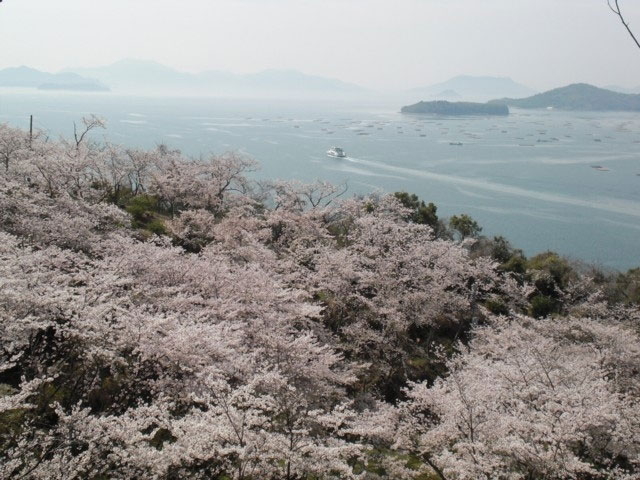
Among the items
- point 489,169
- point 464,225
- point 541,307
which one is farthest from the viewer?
point 489,169

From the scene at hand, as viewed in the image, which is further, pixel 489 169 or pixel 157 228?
pixel 489 169

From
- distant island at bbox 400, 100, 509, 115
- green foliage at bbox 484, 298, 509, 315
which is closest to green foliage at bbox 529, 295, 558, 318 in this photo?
green foliage at bbox 484, 298, 509, 315

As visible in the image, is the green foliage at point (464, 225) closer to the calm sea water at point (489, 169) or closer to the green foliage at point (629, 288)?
the green foliage at point (629, 288)

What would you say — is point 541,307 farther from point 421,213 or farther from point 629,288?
point 421,213

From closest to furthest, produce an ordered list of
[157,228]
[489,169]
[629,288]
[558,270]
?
1. [157,228]
2. [629,288]
3. [558,270]
4. [489,169]

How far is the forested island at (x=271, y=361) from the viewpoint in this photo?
6828 millimetres

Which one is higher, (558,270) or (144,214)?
(144,214)

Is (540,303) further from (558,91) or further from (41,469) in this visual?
(558,91)

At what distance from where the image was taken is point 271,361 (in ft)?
34.1

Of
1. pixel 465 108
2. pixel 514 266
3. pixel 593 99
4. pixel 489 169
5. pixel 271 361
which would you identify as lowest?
pixel 514 266

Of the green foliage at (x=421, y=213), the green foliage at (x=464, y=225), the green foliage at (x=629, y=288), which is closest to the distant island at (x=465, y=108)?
the green foliage at (x=421, y=213)

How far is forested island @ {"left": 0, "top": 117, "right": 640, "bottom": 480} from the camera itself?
A: 683 cm

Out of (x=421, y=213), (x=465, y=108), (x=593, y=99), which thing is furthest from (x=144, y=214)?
(x=593, y=99)

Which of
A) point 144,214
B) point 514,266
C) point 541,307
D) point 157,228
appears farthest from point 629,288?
point 144,214
